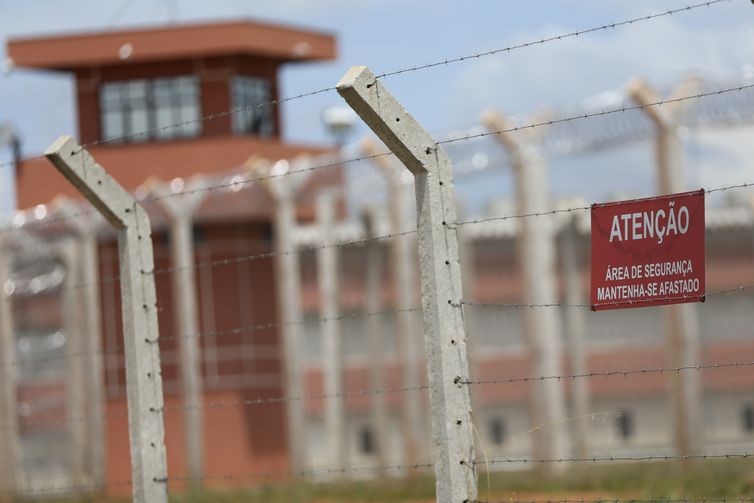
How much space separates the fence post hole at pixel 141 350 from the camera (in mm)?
8836

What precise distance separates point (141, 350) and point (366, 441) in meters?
31.0

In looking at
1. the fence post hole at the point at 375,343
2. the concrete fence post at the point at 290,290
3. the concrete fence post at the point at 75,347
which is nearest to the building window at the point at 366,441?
the fence post hole at the point at 375,343

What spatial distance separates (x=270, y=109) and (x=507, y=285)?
326 inches

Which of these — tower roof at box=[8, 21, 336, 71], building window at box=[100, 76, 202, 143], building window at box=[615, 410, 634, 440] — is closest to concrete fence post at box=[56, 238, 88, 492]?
building window at box=[100, 76, 202, 143]

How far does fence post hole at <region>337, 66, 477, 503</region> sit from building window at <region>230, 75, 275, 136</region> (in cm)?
2154

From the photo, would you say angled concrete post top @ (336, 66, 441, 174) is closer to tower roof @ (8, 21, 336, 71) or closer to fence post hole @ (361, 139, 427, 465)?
fence post hole @ (361, 139, 427, 465)

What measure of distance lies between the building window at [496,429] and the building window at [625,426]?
2.31 meters

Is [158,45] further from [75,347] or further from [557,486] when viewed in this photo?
[557,486]

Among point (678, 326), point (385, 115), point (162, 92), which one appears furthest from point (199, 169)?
point (385, 115)

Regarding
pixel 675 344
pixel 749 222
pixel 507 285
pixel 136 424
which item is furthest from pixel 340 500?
pixel 507 285

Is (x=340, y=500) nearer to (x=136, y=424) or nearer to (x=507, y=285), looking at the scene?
(x=136, y=424)

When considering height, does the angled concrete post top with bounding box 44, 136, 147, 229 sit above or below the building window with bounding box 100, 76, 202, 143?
below

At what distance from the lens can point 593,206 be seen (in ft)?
23.0

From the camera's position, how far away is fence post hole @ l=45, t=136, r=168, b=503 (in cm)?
884
